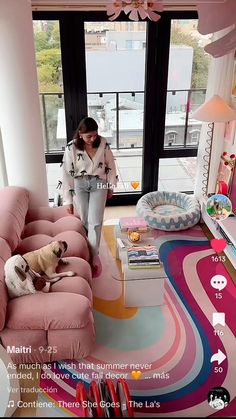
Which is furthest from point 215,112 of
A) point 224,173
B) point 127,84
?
point 127,84

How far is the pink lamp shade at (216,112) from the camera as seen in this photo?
3220 millimetres

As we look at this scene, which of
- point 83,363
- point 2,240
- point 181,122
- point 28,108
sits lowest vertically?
point 83,363

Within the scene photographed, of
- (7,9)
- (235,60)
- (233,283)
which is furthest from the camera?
(235,60)

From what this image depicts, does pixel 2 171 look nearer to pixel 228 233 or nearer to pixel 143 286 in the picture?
pixel 143 286

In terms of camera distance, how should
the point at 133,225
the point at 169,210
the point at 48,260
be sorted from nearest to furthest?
the point at 48,260, the point at 133,225, the point at 169,210

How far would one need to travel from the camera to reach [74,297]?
2316 millimetres

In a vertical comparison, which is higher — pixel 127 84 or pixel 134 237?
pixel 127 84

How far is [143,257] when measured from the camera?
271cm

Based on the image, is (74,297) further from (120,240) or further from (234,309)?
(234,309)

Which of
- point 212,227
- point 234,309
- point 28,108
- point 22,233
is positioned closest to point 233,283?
point 234,309

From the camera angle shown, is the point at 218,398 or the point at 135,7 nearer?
the point at 135,7

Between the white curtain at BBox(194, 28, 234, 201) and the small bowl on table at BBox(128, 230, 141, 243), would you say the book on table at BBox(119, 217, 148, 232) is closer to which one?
the small bowl on table at BBox(128, 230, 141, 243)

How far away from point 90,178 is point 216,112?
119 cm

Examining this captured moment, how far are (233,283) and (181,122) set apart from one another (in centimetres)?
181
